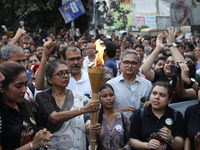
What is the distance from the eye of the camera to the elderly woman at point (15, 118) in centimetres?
275

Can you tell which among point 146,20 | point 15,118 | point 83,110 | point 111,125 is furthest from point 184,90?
point 146,20

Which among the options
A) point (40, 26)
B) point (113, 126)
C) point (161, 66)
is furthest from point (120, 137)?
point (40, 26)

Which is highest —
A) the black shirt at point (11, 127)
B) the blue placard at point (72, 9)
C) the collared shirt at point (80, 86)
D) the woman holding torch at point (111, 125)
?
the blue placard at point (72, 9)

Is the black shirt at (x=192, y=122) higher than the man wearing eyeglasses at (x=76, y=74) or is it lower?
lower

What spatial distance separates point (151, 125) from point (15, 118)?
156 cm

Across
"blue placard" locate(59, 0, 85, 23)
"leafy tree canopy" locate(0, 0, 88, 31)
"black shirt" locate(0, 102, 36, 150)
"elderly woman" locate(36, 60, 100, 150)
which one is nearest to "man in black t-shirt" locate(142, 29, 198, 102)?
"elderly woman" locate(36, 60, 100, 150)

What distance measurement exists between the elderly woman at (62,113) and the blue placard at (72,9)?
35.3ft

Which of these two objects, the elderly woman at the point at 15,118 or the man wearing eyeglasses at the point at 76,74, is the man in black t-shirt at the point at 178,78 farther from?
the elderly woman at the point at 15,118

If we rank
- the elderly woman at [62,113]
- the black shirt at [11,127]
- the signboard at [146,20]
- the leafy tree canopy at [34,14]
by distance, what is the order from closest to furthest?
the black shirt at [11,127] < the elderly woman at [62,113] < the leafy tree canopy at [34,14] < the signboard at [146,20]

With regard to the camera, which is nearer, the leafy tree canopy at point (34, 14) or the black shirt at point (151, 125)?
the black shirt at point (151, 125)

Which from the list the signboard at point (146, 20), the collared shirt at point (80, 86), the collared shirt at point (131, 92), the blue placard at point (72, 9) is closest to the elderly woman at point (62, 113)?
the collared shirt at point (80, 86)

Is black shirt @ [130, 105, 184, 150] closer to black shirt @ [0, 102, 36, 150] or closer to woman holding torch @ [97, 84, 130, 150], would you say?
woman holding torch @ [97, 84, 130, 150]

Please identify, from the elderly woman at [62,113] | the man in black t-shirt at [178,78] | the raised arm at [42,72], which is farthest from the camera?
the man in black t-shirt at [178,78]

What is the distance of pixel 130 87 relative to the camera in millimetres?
4312
